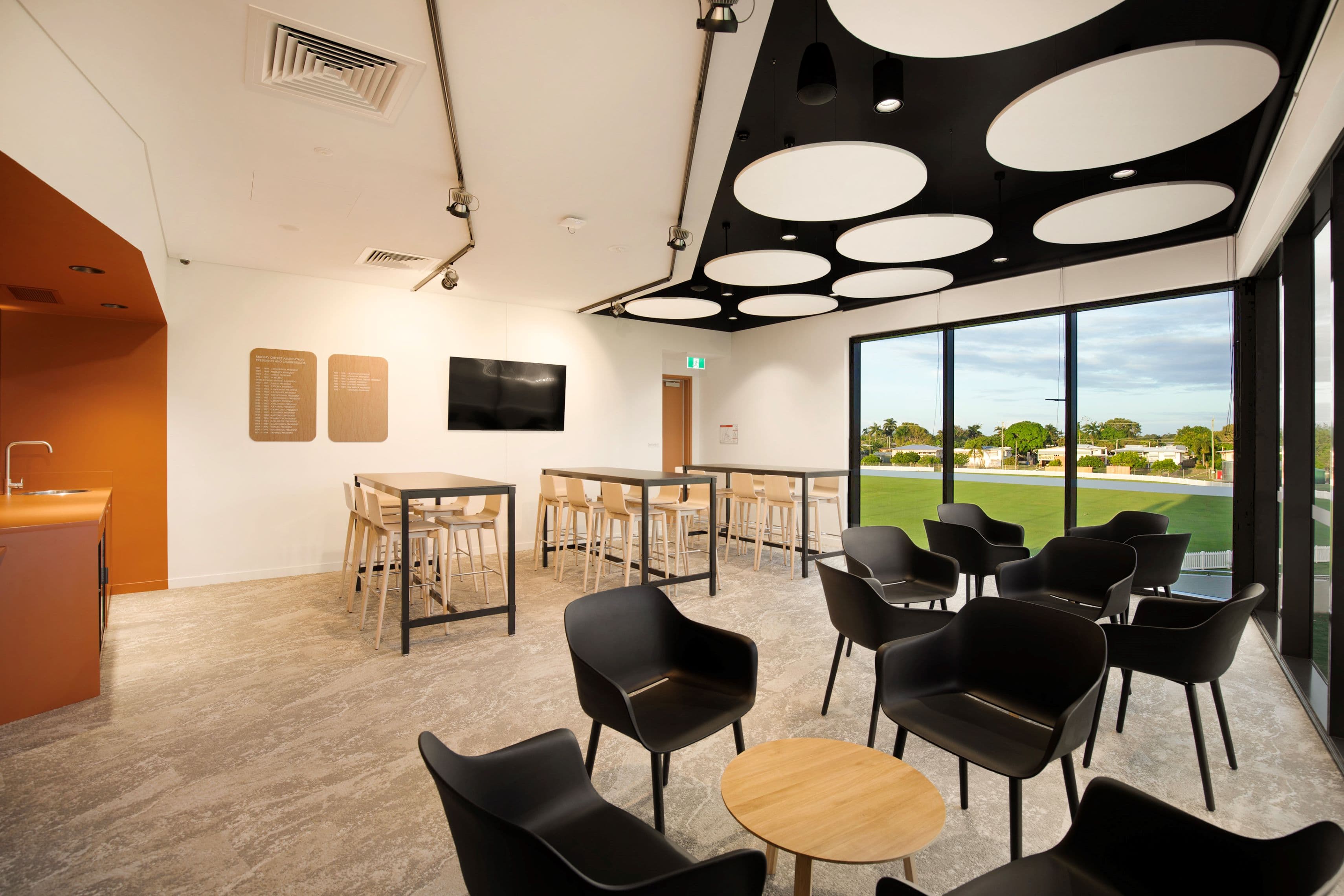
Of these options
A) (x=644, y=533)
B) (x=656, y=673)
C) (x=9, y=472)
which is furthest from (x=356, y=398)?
(x=656, y=673)

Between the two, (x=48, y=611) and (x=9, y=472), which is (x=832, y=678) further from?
(x=9, y=472)

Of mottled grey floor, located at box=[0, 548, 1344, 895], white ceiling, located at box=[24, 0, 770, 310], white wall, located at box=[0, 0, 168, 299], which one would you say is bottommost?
mottled grey floor, located at box=[0, 548, 1344, 895]

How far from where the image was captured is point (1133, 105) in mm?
2342

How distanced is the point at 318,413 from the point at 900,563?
5411 millimetres

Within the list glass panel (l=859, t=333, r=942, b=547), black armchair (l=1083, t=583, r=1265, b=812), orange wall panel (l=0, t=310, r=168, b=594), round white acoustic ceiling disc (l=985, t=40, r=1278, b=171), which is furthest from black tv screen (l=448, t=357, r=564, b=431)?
black armchair (l=1083, t=583, r=1265, b=812)

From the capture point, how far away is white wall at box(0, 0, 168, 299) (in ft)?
6.95

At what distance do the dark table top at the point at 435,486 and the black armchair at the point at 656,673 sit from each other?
6.43 feet

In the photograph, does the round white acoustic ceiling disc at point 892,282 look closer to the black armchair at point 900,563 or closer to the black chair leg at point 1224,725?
the black armchair at point 900,563

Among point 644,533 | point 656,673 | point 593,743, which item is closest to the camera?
point 593,743

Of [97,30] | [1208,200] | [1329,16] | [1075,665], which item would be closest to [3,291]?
[97,30]

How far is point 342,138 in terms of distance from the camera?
315 centimetres

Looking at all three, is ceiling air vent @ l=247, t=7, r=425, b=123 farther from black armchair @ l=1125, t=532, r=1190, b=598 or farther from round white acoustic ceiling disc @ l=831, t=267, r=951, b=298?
black armchair @ l=1125, t=532, r=1190, b=598

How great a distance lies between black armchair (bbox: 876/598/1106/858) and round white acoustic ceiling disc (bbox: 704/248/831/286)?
2.88 meters

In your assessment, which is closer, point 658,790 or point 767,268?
point 658,790
